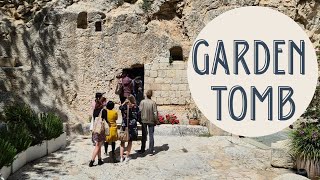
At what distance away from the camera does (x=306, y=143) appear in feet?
29.3

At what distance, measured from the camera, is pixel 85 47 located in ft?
47.2

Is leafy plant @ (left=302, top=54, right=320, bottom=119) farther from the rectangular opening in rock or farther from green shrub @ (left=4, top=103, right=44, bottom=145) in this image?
the rectangular opening in rock

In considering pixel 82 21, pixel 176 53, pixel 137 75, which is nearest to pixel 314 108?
pixel 176 53

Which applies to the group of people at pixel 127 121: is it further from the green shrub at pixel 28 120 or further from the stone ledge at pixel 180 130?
the stone ledge at pixel 180 130

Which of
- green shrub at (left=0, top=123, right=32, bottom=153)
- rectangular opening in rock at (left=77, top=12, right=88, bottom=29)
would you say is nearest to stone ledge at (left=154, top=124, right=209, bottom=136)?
green shrub at (left=0, top=123, right=32, bottom=153)

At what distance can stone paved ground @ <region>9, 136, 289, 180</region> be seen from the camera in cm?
873

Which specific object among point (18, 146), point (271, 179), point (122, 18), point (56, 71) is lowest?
point (271, 179)

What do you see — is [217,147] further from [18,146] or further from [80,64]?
[80,64]

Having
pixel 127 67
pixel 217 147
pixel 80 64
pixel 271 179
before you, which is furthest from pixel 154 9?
pixel 271 179

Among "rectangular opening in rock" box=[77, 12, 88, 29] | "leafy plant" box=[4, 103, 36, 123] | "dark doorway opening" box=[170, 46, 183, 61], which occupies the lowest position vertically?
"leafy plant" box=[4, 103, 36, 123]

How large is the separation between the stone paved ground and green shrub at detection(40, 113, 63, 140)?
47 cm

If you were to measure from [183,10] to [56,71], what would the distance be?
498 cm

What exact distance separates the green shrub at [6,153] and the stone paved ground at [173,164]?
0.61m

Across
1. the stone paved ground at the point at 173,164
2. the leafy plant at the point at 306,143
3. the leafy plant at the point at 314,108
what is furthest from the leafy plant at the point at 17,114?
the leafy plant at the point at 314,108
